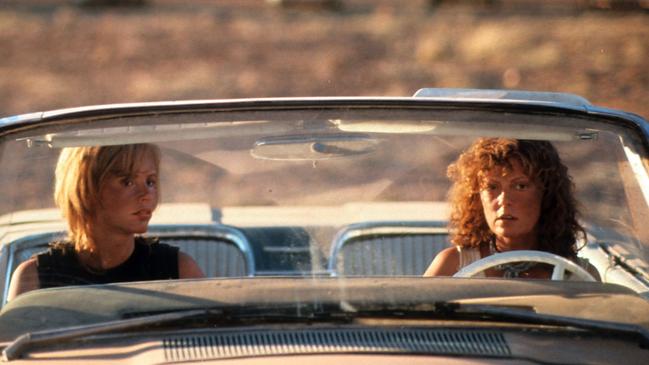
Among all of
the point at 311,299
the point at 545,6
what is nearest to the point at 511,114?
the point at 311,299

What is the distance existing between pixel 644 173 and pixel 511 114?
355 mm

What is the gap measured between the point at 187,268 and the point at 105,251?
215 millimetres

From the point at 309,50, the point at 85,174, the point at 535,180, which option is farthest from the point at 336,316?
the point at 309,50

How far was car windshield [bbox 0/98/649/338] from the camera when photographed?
3.01m

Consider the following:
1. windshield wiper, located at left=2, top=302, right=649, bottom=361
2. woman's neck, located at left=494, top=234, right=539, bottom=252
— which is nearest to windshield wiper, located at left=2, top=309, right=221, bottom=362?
windshield wiper, located at left=2, top=302, right=649, bottom=361

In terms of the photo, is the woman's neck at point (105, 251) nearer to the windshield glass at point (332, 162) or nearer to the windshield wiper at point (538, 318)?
Answer: the windshield glass at point (332, 162)

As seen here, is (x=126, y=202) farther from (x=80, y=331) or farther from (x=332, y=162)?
(x=80, y=331)

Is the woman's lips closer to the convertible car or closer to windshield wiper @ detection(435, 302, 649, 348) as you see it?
the convertible car

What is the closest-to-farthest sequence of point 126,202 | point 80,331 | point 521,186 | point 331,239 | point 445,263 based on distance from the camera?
1. point 80,331
2. point 331,239
3. point 126,202
4. point 445,263
5. point 521,186

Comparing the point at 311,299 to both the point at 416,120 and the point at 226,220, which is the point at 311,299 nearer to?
the point at 416,120

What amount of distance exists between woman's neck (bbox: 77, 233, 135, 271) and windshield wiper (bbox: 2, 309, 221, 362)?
615 millimetres

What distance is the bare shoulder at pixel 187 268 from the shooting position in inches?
124

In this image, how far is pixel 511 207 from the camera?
338 centimetres

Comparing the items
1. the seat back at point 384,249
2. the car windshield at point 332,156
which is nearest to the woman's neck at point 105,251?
the car windshield at point 332,156
